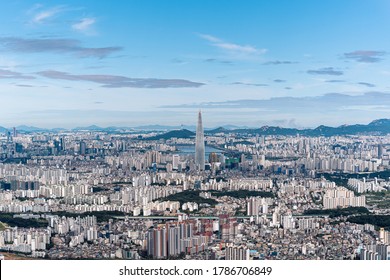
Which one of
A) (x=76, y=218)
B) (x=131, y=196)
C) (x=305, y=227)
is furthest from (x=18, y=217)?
(x=305, y=227)

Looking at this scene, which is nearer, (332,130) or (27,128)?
(332,130)

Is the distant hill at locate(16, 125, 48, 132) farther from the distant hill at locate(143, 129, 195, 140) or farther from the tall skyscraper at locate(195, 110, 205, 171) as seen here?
the tall skyscraper at locate(195, 110, 205, 171)

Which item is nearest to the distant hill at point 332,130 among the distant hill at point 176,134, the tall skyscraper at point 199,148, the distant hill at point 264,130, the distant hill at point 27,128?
the distant hill at point 264,130

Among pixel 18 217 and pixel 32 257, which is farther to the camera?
pixel 18 217

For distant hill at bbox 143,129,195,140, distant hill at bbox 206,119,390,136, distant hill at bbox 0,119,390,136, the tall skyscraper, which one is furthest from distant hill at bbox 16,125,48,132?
distant hill at bbox 206,119,390,136

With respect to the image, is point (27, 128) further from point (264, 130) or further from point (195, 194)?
point (264, 130)

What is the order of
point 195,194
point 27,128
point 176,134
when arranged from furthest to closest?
point 27,128
point 176,134
point 195,194

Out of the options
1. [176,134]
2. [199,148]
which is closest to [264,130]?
[199,148]

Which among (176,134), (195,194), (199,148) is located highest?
(176,134)

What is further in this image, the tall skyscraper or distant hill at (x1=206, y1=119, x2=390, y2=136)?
distant hill at (x1=206, y1=119, x2=390, y2=136)

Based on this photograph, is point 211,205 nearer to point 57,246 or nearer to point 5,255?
point 57,246

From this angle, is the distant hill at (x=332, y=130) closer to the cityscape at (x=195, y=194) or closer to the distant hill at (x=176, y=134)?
the cityscape at (x=195, y=194)
